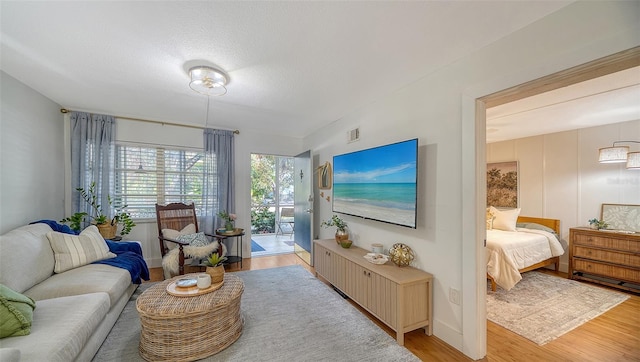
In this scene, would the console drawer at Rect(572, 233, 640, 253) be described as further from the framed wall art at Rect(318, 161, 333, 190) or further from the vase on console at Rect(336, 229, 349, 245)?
the framed wall art at Rect(318, 161, 333, 190)

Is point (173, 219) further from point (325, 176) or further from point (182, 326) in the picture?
point (325, 176)

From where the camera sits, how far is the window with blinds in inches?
152

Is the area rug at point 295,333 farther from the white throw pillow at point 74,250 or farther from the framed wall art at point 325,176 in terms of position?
the framed wall art at point 325,176

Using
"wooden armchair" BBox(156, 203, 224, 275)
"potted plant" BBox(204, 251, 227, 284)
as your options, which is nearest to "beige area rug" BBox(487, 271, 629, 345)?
"potted plant" BBox(204, 251, 227, 284)

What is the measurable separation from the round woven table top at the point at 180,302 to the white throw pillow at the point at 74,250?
3.41 feet

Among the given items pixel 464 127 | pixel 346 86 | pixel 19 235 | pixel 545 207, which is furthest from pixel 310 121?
pixel 545 207

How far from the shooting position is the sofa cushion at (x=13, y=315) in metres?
1.33

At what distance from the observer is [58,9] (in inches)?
57.7

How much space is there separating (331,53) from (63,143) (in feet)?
13.6

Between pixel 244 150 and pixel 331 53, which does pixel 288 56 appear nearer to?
pixel 331 53

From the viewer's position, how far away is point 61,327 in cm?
147

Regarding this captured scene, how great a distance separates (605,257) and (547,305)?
152 centimetres

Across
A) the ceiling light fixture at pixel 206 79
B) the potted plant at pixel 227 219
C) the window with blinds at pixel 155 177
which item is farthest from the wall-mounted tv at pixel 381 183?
the window with blinds at pixel 155 177

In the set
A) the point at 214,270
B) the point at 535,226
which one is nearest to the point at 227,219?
the point at 214,270
